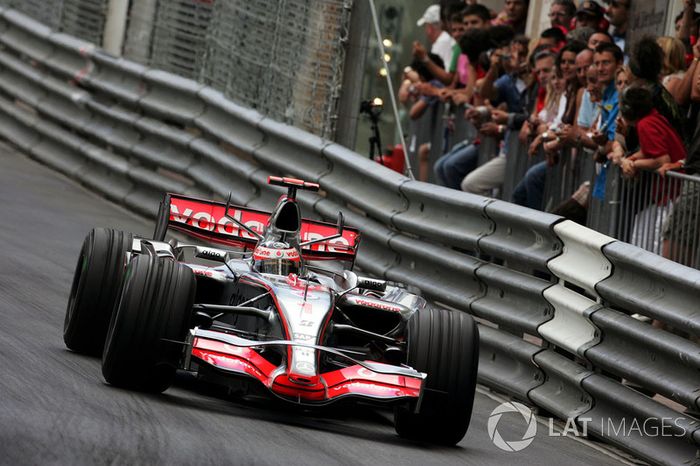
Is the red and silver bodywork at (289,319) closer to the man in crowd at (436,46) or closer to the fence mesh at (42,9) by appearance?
the man in crowd at (436,46)

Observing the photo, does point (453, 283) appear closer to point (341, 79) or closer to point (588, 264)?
point (588, 264)

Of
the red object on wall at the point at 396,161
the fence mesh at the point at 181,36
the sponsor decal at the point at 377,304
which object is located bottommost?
the sponsor decal at the point at 377,304

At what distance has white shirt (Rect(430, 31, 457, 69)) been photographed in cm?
1462

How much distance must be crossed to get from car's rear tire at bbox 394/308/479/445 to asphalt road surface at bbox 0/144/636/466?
0.10 metres

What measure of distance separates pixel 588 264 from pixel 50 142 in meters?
9.69

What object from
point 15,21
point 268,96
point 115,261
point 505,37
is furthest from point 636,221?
point 15,21

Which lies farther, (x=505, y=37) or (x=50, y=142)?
(x=50, y=142)

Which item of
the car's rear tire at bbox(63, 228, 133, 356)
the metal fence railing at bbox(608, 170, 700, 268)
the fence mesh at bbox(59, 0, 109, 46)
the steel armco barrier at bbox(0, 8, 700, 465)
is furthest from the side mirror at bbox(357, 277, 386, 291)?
the fence mesh at bbox(59, 0, 109, 46)

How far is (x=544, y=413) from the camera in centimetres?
855

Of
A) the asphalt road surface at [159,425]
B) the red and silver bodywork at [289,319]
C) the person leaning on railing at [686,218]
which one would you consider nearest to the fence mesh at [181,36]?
the asphalt road surface at [159,425]

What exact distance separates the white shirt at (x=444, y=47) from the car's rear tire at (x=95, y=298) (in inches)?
288

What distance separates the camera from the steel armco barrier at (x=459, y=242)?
24.8 ft

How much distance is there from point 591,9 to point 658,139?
2.55m

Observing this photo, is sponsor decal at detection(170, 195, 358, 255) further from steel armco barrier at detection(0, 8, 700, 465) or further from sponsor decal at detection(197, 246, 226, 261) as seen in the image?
steel armco barrier at detection(0, 8, 700, 465)
